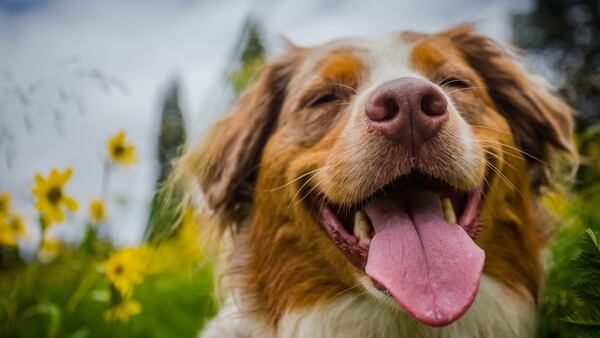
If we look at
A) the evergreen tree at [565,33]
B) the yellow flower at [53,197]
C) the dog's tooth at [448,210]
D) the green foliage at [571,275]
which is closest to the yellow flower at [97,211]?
the yellow flower at [53,197]

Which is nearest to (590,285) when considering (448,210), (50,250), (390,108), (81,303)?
(448,210)

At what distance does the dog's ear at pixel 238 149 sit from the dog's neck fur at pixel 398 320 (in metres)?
0.71

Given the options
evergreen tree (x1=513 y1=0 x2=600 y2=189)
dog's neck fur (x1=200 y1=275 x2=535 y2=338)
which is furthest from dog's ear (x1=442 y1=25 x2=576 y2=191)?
evergreen tree (x1=513 y1=0 x2=600 y2=189)

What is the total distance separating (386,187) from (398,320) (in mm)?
593

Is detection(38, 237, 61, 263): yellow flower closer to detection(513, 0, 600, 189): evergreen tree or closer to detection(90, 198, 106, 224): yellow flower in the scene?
detection(90, 198, 106, 224): yellow flower

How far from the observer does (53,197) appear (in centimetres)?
294

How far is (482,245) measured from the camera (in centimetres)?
253

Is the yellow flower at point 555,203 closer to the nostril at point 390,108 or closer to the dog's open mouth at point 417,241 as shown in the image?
the dog's open mouth at point 417,241

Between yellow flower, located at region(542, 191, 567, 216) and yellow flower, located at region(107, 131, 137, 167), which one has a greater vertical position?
yellow flower, located at region(107, 131, 137, 167)

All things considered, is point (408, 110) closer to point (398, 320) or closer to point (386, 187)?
point (386, 187)

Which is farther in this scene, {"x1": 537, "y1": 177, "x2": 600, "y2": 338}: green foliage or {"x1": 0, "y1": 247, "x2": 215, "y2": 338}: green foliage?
{"x1": 0, "y1": 247, "x2": 215, "y2": 338}: green foliage

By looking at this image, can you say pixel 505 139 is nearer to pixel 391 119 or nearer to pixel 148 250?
pixel 391 119

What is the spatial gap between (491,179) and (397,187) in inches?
18.7

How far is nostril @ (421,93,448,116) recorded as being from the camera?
2043 millimetres
